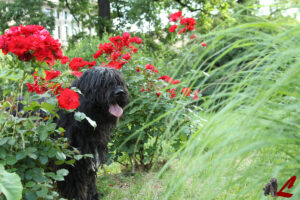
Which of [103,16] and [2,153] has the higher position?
[103,16]

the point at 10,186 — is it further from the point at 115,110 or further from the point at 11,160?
the point at 115,110

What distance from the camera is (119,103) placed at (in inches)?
117

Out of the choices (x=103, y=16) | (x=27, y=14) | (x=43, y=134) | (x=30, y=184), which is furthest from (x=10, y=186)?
(x=27, y=14)

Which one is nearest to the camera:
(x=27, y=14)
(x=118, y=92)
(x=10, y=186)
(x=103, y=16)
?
(x=10, y=186)

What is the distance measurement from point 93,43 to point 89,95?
5.75 m

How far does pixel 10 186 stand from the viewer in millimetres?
1585

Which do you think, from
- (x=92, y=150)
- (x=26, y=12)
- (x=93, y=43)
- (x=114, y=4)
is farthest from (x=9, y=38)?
(x=26, y=12)

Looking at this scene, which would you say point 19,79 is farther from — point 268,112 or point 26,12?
point 26,12

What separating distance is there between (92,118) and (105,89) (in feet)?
0.96

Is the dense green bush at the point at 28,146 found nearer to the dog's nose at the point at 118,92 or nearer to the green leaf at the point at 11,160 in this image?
the green leaf at the point at 11,160

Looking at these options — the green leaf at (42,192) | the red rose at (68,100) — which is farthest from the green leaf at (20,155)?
the red rose at (68,100)

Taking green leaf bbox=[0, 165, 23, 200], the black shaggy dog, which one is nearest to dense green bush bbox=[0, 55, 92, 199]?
green leaf bbox=[0, 165, 23, 200]

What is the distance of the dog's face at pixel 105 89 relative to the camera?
9.56 feet

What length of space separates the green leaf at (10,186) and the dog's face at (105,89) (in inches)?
53.4
